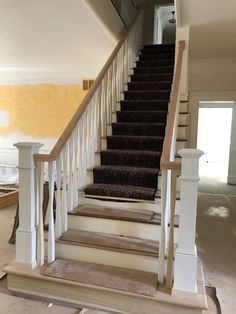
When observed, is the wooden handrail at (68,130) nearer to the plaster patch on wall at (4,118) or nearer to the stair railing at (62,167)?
the stair railing at (62,167)

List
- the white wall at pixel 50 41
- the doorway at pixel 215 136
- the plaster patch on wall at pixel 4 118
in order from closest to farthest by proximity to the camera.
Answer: the white wall at pixel 50 41 < the plaster patch on wall at pixel 4 118 < the doorway at pixel 215 136

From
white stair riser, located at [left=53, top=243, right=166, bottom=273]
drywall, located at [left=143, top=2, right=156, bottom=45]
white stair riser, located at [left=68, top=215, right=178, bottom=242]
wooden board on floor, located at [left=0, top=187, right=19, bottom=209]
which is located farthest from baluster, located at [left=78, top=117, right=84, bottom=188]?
drywall, located at [left=143, top=2, right=156, bottom=45]

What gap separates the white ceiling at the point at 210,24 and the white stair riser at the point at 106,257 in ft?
8.33

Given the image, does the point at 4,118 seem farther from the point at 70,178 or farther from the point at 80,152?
the point at 70,178

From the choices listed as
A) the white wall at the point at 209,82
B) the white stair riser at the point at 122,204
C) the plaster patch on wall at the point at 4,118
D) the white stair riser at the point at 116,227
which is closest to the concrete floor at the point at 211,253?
the white stair riser at the point at 116,227

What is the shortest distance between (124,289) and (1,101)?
5125 mm

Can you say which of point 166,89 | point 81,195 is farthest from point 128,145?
point 166,89

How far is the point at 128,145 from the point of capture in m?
3.43

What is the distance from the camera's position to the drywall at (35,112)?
5.38m

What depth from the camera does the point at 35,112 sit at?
220 inches

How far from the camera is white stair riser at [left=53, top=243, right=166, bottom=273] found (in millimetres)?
2086

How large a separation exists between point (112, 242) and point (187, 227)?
722 millimetres

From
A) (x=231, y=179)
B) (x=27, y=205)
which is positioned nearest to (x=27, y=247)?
(x=27, y=205)

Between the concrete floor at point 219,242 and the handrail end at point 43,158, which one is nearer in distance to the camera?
the handrail end at point 43,158
